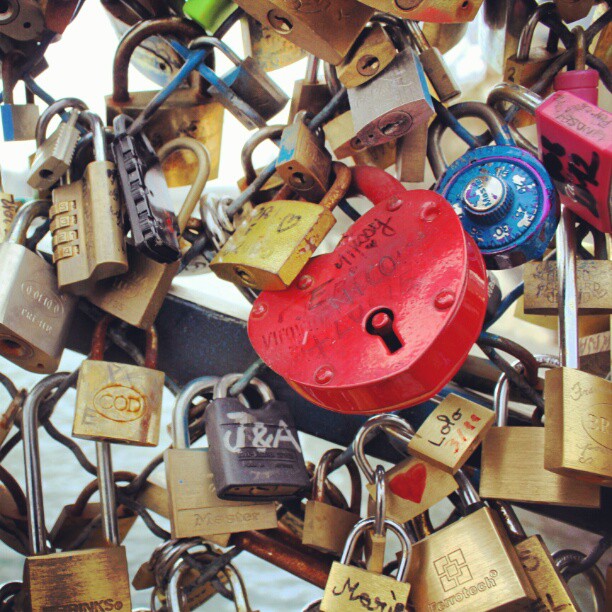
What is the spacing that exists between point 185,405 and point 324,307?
10.2 inches

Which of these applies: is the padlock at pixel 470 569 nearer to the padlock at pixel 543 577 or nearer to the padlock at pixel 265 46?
the padlock at pixel 543 577

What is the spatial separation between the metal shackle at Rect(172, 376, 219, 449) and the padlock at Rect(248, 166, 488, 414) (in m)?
0.18

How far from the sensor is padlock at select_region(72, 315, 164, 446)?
2.72 ft

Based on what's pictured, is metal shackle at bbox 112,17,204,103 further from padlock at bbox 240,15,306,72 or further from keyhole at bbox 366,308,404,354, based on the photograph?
keyhole at bbox 366,308,404,354

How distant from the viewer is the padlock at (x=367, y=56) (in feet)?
2.72

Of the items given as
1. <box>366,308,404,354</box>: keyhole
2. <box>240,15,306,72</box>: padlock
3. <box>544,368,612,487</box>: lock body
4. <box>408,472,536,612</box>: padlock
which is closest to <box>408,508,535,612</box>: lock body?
<box>408,472,536,612</box>: padlock

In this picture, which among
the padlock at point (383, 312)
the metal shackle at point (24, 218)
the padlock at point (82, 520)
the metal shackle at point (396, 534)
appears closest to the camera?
the padlock at point (383, 312)

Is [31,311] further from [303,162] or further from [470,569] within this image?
[470,569]

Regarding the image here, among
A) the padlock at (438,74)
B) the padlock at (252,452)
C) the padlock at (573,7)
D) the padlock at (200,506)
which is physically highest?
the padlock at (573,7)

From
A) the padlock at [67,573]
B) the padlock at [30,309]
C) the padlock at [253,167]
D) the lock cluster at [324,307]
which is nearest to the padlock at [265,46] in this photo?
the lock cluster at [324,307]

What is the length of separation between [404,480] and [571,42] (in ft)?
1.85

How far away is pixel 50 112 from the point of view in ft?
3.18

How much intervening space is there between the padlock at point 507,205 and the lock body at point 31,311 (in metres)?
0.46

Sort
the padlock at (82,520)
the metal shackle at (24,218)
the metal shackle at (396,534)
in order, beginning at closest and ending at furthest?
the metal shackle at (396,534)
the metal shackle at (24,218)
the padlock at (82,520)
